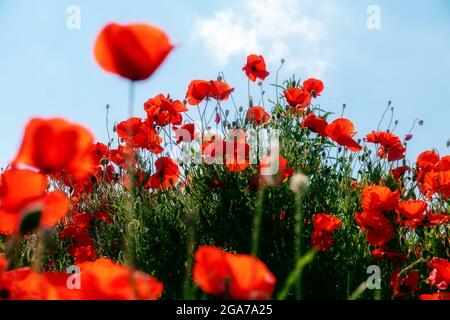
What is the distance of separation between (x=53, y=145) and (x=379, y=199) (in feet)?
6.62

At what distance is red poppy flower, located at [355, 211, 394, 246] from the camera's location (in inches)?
102

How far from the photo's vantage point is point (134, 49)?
38.4 inches

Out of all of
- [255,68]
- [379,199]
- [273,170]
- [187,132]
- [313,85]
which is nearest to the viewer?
[273,170]

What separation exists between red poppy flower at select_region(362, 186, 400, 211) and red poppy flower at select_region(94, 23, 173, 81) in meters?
1.83

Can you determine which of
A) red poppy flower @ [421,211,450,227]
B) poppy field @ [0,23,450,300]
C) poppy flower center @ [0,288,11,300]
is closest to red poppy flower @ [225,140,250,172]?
poppy field @ [0,23,450,300]

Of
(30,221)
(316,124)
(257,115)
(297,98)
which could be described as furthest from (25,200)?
(297,98)

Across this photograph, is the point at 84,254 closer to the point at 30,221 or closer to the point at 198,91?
the point at 198,91

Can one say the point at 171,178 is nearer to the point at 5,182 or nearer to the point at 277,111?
the point at 277,111

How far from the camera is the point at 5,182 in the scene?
0.92 m

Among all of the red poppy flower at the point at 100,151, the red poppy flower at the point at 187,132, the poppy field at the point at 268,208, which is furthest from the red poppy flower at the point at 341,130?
the red poppy flower at the point at 100,151

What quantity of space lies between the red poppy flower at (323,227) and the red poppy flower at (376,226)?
0.20 meters

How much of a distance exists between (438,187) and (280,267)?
1.07m

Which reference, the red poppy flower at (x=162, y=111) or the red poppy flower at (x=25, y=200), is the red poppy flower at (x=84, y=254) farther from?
the red poppy flower at (x=25, y=200)
